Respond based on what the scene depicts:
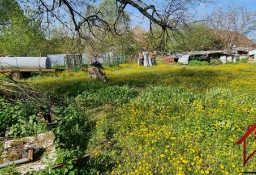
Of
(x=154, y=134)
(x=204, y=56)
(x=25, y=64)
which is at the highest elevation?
(x=204, y=56)

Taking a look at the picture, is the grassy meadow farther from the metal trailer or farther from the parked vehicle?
the parked vehicle

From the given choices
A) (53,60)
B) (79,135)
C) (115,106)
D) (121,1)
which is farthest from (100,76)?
(53,60)

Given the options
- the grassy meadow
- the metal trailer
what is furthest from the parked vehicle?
the grassy meadow

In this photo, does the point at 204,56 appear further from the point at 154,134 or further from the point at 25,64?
the point at 154,134

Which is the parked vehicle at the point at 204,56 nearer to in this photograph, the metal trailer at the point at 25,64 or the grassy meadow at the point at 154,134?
the metal trailer at the point at 25,64

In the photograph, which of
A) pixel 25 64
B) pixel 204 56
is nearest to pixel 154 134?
pixel 25 64

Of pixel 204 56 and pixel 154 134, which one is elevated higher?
pixel 204 56

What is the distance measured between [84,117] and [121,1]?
5907mm

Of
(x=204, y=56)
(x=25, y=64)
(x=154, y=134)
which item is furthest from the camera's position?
(x=204, y=56)

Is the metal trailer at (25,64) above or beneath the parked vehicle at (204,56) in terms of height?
beneath

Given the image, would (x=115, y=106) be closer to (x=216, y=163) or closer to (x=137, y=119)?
(x=137, y=119)

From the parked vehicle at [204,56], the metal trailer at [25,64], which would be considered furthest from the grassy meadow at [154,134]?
the parked vehicle at [204,56]

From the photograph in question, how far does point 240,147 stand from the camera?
4.72 metres

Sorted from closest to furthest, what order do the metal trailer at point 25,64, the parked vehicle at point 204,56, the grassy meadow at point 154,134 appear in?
the grassy meadow at point 154,134, the metal trailer at point 25,64, the parked vehicle at point 204,56
